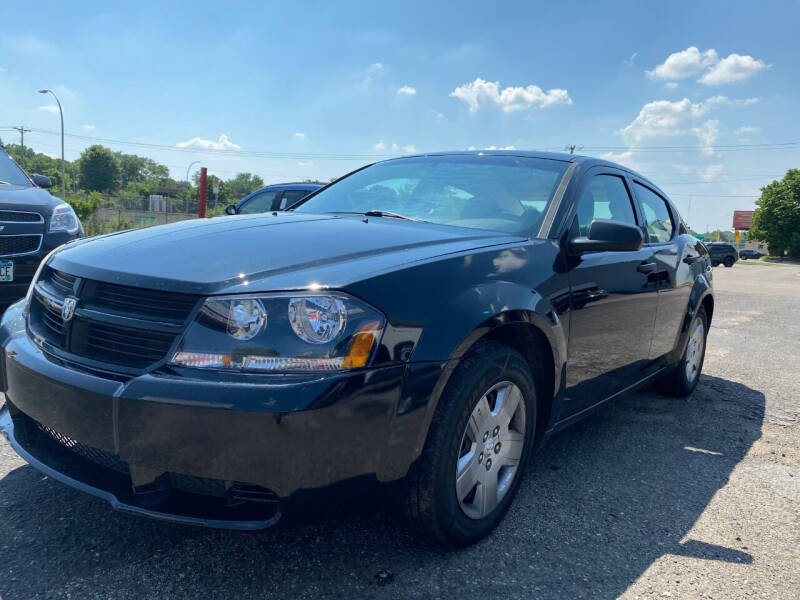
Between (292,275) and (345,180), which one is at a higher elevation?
(345,180)

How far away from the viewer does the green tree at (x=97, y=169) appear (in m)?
103

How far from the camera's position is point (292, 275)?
1.97 meters

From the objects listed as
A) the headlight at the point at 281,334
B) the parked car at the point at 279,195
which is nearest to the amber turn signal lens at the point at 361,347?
the headlight at the point at 281,334

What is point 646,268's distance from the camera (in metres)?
3.55

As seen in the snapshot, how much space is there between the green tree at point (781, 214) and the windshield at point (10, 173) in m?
71.0

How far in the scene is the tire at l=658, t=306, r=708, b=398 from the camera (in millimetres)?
4531

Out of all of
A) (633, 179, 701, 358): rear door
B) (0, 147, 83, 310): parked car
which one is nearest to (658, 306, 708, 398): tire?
(633, 179, 701, 358): rear door

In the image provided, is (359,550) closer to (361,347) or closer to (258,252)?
(361,347)

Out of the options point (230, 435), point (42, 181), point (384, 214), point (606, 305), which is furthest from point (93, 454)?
point (42, 181)

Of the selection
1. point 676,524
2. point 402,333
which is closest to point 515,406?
point 402,333

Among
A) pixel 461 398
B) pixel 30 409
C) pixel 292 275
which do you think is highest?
pixel 292 275

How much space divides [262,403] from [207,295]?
0.38m

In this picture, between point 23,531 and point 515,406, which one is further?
point 515,406

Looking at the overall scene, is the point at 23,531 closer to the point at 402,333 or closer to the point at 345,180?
the point at 402,333
